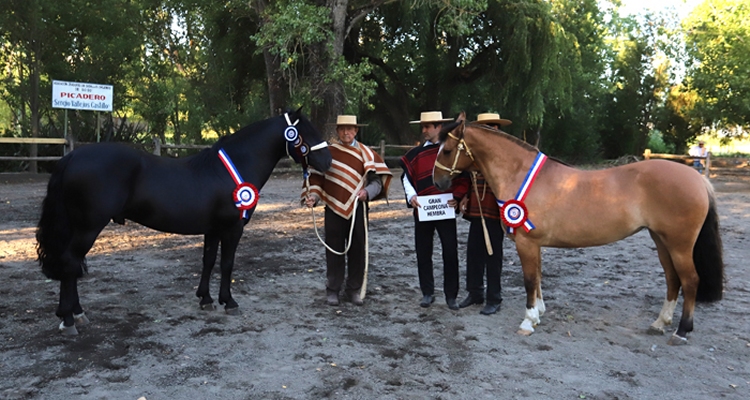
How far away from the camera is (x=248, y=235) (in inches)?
352

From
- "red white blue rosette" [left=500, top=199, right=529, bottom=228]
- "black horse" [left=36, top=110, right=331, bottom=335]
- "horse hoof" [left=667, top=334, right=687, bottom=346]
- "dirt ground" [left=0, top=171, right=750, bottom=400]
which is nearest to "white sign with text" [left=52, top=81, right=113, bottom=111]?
"dirt ground" [left=0, top=171, right=750, bottom=400]

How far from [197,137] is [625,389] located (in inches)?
918

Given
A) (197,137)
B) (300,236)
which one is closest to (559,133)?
(197,137)

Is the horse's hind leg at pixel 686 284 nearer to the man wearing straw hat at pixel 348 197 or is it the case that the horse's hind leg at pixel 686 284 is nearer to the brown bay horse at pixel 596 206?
the brown bay horse at pixel 596 206

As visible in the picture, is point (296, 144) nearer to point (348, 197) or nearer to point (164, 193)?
point (348, 197)

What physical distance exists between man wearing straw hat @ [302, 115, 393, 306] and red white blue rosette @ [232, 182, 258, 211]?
1.64 feet

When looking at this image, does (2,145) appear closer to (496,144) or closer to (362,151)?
(362,151)

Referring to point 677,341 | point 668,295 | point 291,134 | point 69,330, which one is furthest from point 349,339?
point 668,295

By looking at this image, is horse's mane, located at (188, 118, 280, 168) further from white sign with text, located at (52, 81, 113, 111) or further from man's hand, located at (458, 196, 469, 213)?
white sign with text, located at (52, 81, 113, 111)

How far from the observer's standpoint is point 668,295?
4664 millimetres

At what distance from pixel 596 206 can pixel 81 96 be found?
52.4ft

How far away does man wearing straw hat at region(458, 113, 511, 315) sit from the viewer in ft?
16.6

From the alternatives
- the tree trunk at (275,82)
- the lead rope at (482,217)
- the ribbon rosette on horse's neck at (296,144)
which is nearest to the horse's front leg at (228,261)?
the ribbon rosette on horse's neck at (296,144)

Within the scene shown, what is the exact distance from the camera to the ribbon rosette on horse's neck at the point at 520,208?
455 centimetres
